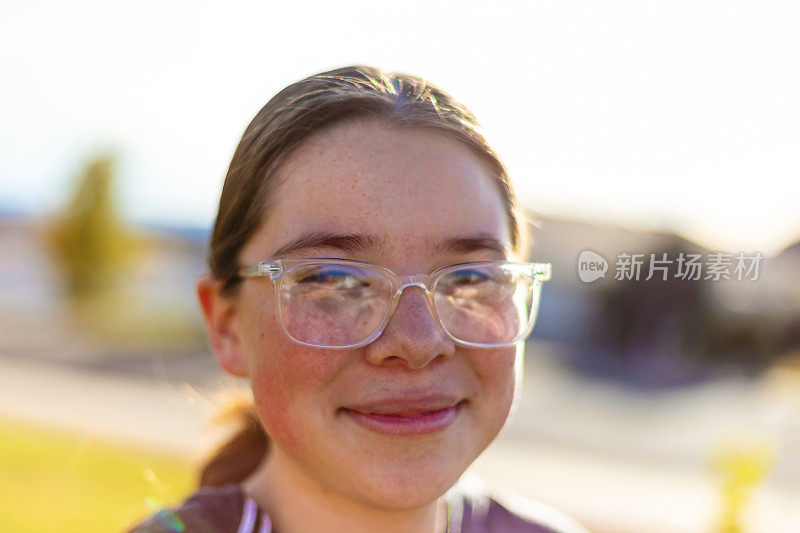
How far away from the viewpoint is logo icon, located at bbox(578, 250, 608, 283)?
2609mm

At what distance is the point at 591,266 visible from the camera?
2658 mm

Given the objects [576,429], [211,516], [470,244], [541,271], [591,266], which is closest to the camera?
[470,244]

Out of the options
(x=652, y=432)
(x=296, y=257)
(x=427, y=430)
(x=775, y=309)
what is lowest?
(x=652, y=432)

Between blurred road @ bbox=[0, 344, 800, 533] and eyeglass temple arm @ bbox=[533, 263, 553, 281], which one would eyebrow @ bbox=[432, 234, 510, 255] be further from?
blurred road @ bbox=[0, 344, 800, 533]

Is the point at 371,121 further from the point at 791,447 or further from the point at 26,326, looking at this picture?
the point at 26,326

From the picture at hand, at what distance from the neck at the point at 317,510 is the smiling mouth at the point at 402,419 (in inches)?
8.7

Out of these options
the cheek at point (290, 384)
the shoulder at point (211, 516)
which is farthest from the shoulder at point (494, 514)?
the cheek at point (290, 384)

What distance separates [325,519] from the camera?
174 centimetres

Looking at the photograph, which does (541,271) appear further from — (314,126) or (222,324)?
(222,324)

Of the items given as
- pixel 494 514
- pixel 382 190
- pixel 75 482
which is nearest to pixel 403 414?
pixel 382 190

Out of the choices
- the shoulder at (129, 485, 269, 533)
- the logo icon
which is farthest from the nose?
the logo icon

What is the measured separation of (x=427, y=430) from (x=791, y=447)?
1203cm

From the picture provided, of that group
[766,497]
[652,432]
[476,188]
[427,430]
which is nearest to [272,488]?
[427,430]

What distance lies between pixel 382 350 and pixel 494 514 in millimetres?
874
